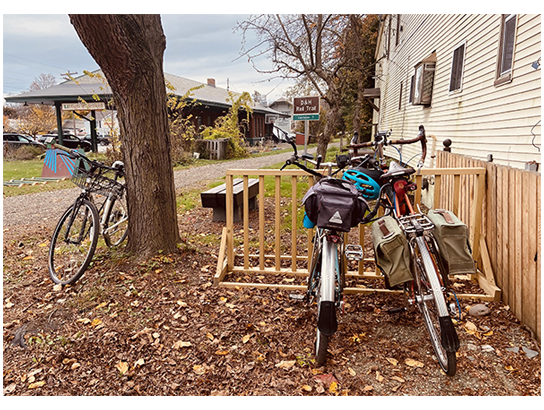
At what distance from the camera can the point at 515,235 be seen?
10.5ft

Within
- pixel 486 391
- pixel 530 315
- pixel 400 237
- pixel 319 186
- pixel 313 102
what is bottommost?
pixel 486 391

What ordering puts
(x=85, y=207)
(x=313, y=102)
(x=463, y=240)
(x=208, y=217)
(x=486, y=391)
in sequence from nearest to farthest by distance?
(x=486, y=391) < (x=463, y=240) < (x=85, y=207) < (x=208, y=217) < (x=313, y=102)

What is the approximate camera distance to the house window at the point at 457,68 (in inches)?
289

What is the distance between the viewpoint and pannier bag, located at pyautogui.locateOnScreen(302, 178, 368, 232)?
8.20ft

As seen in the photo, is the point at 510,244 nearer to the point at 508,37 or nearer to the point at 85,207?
the point at 508,37

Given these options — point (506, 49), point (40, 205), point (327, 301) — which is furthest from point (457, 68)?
point (40, 205)

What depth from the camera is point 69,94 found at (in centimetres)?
1703

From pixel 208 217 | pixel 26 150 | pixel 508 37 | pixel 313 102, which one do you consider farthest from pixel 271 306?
pixel 26 150

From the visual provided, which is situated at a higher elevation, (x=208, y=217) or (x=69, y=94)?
(x=69, y=94)

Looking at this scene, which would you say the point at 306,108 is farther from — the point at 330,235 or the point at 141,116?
the point at 330,235

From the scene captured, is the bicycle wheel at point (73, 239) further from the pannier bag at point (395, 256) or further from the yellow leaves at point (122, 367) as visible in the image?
the pannier bag at point (395, 256)

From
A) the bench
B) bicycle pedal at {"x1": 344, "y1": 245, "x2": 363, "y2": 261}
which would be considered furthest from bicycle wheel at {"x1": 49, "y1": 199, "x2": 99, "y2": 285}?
bicycle pedal at {"x1": 344, "y1": 245, "x2": 363, "y2": 261}

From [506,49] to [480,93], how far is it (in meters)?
0.94

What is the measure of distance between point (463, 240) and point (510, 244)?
0.82m
